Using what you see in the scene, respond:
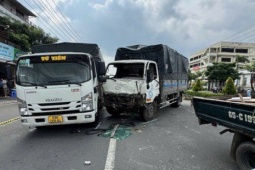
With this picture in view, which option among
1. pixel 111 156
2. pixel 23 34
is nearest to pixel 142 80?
pixel 111 156

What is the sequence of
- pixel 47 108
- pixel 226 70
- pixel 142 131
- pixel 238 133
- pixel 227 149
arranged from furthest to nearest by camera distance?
pixel 226 70 < pixel 142 131 < pixel 47 108 < pixel 227 149 < pixel 238 133

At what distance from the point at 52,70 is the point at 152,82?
357 centimetres

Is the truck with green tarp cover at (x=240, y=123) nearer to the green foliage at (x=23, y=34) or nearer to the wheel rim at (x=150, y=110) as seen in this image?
the wheel rim at (x=150, y=110)

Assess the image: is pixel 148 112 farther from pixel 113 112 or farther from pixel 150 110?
pixel 113 112

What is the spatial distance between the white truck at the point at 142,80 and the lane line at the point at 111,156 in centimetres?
199

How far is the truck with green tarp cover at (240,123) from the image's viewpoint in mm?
3078

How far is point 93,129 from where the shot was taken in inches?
246

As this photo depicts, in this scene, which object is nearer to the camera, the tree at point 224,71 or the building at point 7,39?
the building at point 7,39

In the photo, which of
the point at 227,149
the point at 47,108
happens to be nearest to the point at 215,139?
the point at 227,149

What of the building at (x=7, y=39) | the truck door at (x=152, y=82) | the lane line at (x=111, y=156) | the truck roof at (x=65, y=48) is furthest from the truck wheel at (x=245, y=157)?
the truck roof at (x=65, y=48)

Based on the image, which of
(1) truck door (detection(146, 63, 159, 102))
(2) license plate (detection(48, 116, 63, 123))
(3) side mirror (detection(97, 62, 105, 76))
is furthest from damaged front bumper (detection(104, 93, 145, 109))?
(2) license plate (detection(48, 116, 63, 123))

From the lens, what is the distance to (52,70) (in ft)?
18.1

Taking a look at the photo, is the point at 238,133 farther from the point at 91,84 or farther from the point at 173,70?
the point at 173,70

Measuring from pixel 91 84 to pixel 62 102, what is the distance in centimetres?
90
